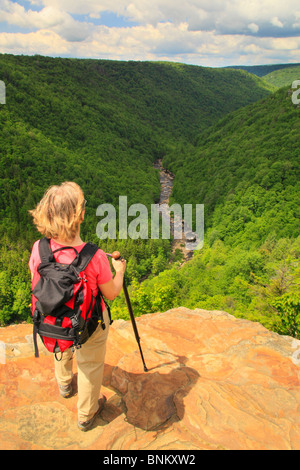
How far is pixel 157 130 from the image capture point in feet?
509

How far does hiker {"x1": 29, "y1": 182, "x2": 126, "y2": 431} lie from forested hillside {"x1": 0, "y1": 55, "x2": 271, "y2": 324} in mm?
43037

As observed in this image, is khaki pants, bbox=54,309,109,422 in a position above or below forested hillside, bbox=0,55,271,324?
below

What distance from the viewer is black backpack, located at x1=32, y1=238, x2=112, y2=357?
10.3 feet

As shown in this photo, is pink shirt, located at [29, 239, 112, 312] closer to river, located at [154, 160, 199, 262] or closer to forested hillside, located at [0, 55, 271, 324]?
forested hillside, located at [0, 55, 271, 324]

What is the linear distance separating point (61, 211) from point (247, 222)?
2097 inches

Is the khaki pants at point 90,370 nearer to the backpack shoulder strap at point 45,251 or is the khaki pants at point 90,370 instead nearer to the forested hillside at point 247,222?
the backpack shoulder strap at point 45,251

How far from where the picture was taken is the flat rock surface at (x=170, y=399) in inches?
161

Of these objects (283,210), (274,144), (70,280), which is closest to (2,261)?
(283,210)

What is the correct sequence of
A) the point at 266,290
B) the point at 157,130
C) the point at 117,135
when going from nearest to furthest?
the point at 266,290 < the point at 117,135 < the point at 157,130

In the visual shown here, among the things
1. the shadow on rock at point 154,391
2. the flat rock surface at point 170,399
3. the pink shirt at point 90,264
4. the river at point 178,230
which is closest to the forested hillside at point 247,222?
the river at point 178,230

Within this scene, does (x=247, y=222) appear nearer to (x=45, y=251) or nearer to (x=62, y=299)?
(x=45, y=251)

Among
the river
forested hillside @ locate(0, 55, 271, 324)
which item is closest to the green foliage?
forested hillside @ locate(0, 55, 271, 324)
